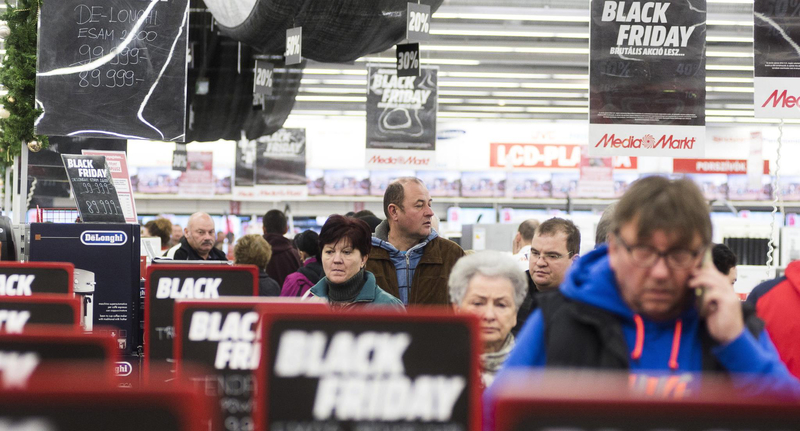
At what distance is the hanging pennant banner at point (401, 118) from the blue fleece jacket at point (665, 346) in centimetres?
994

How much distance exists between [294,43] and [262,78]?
247 cm

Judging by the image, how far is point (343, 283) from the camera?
4.00 metres

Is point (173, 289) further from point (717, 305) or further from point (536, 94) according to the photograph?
point (536, 94)

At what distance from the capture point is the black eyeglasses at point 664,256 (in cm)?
164

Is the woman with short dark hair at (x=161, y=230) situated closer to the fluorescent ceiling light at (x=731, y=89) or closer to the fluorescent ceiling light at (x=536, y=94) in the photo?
the fluorescent ceiling light at (x=536, y=94)

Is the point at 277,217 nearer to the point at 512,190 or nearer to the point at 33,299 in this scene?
the point at 33,299

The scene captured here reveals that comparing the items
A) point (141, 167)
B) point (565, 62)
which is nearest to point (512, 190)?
point (565, 62)

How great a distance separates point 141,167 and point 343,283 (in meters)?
19.0

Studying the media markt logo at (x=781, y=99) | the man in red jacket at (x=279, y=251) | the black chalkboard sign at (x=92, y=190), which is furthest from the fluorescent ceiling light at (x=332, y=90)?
the media markt logo at (x=781, y=99)

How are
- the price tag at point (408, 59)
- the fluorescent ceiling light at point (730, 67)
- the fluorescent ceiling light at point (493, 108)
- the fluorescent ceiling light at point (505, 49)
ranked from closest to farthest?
the price tag at point (408, 59)
the fluorescent ceiling light at point (505, 49)
the fluorescent ceiling light at point (730, 67)
the fluorescent ceiling light at point (493, 108)

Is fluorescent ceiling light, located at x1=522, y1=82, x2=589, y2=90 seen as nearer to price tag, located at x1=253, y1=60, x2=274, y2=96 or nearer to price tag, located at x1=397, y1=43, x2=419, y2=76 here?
price tag, located at x1=253, y1=60, x2=274, y2=96

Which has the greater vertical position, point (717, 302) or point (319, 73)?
point (319, 73)

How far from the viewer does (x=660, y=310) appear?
1.67 metres

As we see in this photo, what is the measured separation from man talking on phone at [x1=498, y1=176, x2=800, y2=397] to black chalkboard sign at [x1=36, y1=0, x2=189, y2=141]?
4.52 metres
